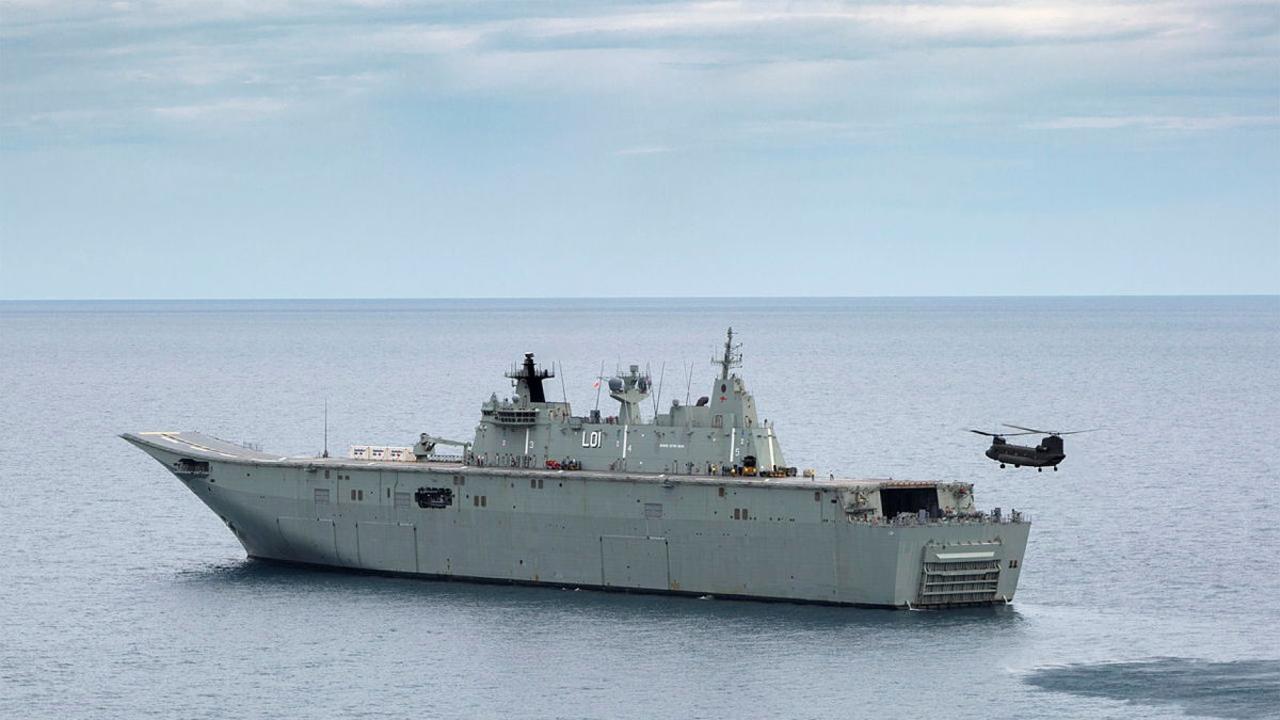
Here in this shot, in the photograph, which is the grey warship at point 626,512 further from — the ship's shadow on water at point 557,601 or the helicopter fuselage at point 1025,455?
the helicopter fuselage at point 1025,455

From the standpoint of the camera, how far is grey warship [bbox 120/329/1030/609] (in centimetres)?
6131

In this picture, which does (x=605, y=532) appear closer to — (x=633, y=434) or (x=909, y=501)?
(x=633, y=434)

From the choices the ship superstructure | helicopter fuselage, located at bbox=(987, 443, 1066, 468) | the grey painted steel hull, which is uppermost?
the ship superstructure

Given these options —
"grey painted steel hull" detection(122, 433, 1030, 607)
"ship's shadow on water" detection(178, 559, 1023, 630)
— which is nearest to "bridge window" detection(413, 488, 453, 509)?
"grey painted steel hull" detection(122, 433, 1030, 607)

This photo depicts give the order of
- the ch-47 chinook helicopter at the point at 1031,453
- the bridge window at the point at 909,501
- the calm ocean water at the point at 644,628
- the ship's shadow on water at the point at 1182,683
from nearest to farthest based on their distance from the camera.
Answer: the ship's shadow on water at the point at 1182,683, the calm ocean water at the point at 644,628, the ch-47 chinook helicopter at the point at 1031,453, the bridge window at the point at 909,501

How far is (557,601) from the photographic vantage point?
64000 millimetres

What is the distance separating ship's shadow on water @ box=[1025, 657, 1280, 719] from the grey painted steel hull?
767 cm

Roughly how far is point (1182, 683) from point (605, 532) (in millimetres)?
19842

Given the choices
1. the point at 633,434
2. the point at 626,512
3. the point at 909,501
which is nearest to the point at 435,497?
the point at 633,434

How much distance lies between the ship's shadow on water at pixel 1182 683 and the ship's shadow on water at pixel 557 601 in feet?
19.2

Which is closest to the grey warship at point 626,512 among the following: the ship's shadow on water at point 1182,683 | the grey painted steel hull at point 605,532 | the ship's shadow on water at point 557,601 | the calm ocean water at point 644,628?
the grey painted steel hull at point 605,532

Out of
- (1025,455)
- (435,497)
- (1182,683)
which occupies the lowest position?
(1182,683)

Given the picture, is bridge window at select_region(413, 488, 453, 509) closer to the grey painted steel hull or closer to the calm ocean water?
the grey painted steel hull

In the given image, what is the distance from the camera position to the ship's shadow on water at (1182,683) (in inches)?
1960
